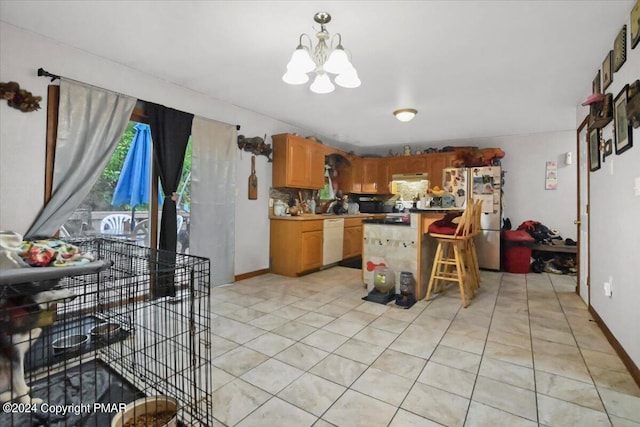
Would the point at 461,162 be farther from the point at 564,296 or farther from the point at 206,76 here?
the point at 206,76

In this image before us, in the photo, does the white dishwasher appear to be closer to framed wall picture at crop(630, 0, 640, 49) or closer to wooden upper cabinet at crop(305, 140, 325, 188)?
wooden upper cabinet at crop(305, 140, 325, 188)

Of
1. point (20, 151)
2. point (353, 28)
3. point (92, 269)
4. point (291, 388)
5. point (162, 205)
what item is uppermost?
point (353, 28)

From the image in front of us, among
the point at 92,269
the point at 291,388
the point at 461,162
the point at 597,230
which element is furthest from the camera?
the point at 461,162

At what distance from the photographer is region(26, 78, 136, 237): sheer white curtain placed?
8.22ft

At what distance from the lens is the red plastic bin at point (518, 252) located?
4746mm

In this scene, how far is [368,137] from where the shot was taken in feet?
19.5

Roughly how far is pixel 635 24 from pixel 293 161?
3.57m

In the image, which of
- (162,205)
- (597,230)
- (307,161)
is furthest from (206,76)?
(597,230)

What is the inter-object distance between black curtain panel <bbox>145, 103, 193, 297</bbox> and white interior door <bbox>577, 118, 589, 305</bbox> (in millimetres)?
4261

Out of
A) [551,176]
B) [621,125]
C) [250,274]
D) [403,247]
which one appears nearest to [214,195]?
[250,274]

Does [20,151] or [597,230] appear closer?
[20,151]

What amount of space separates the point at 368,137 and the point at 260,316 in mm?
4175

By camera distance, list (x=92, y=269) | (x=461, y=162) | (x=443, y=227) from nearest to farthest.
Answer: (x=92, y=269)
(x=443, y=227)
(x=461, y=162)

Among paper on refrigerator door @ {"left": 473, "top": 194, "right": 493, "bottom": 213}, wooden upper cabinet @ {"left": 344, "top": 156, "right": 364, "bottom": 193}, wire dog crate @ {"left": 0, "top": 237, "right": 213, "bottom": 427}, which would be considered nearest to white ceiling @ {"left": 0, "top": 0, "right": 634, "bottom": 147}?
paper on refrigerator door @ {"left": 473, "top": 194, "right": 493, "bottom": 213}
